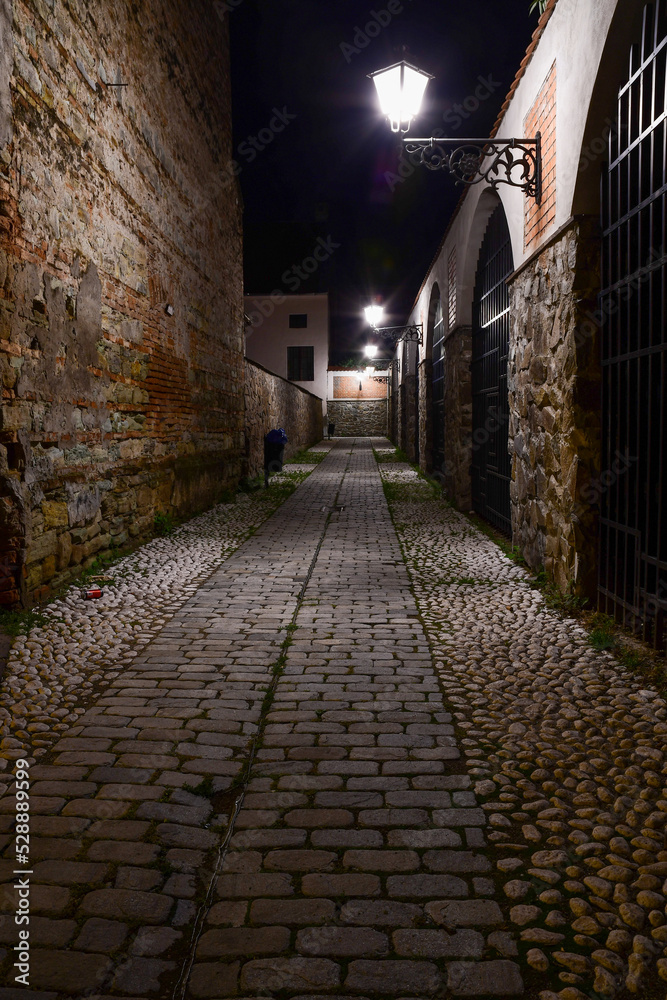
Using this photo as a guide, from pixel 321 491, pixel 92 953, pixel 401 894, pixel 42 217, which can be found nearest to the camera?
pixel 92 953

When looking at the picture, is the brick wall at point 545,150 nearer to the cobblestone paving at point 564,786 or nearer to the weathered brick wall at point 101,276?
the cobblestone paving at point 564,786

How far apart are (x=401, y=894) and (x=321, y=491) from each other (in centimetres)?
1002

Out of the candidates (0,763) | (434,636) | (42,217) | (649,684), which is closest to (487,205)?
(42,217)

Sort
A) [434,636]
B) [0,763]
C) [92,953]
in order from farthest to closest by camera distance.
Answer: [434,636], [0,763], [92,953]

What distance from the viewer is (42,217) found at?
4.61 meters

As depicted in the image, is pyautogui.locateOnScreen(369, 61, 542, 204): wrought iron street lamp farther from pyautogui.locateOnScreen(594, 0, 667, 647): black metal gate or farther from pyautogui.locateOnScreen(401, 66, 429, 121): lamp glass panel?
pyautogui.locateOnScreen(594, 0, 667, 647): black metal gate

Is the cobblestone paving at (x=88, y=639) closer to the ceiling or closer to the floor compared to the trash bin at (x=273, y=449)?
closer to the floor

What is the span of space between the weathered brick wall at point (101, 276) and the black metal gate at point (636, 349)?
389cm

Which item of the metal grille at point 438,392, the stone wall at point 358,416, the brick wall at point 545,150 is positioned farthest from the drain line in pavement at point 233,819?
the stone wall at point 358,416

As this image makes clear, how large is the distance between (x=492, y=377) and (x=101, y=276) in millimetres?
4699

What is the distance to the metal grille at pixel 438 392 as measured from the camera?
12.2m

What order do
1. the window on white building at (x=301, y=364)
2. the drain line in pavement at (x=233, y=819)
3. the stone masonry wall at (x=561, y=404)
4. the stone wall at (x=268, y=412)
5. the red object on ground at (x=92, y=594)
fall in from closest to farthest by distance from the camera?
the drain line in pavement at (x=233, y=819), the stone masonry wall at (x=561, y=404), the red object on ground at (x=92, y=594), the stone wall at (x=268, y=412), the window on white building at (x=301, y=364)

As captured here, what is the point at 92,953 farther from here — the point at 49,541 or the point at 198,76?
the point at 198,76

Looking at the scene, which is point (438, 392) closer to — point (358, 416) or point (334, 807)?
point (334, 807)
